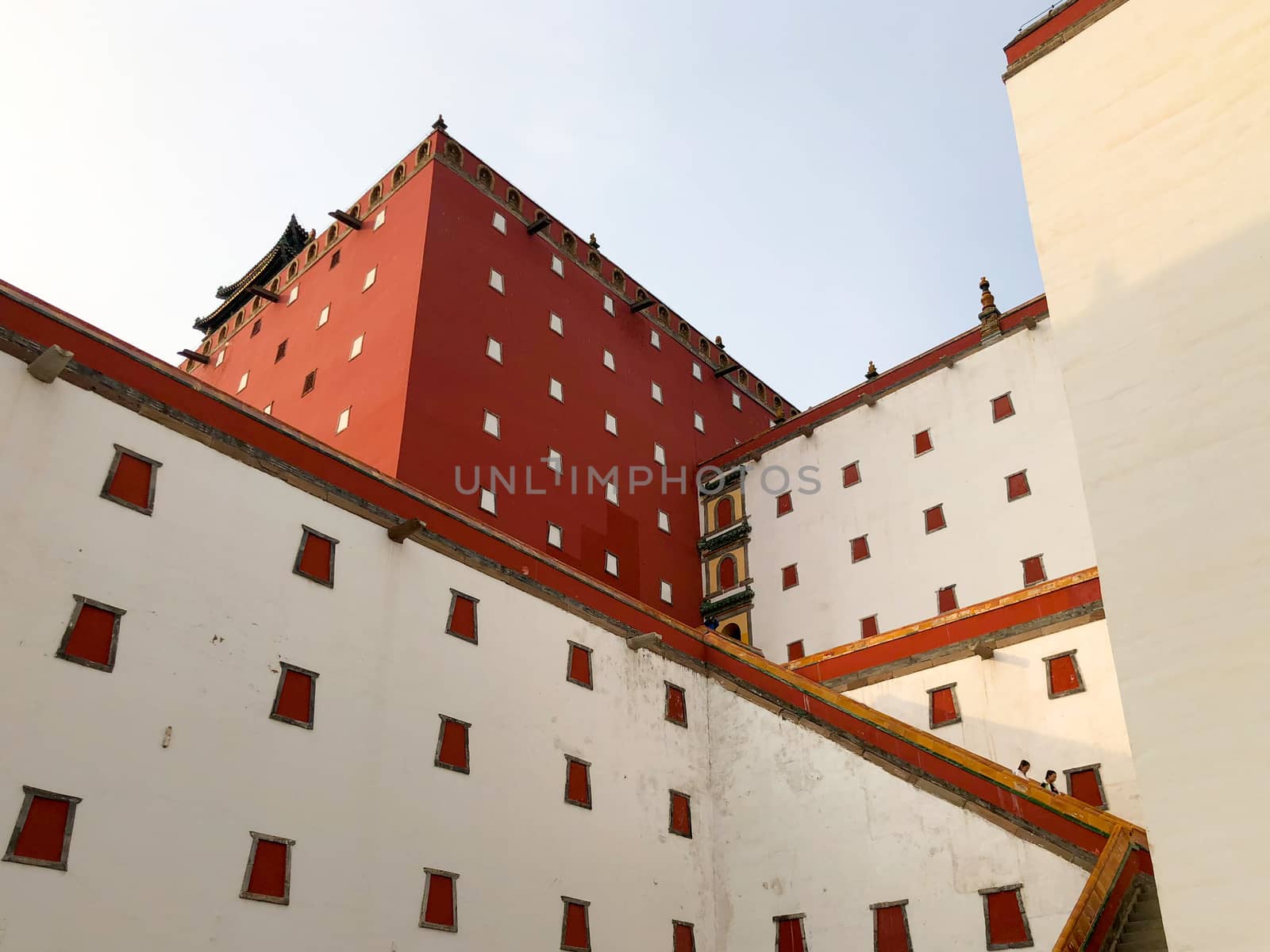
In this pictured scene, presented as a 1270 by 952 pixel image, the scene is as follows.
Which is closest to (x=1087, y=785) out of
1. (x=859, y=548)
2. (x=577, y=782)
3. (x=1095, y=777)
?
(x=1095, y=777)

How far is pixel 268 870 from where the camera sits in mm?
14070

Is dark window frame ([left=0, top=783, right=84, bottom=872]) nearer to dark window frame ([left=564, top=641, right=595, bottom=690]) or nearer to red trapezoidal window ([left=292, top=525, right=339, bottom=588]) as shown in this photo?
red trapezoidal window ([left=292, top=525, right=339, bottom=588])

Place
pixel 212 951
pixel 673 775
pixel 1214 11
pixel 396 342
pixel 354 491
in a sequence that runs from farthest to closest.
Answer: pixel 396 342
pixel 673 775
pixel 354 491
pixel 1214 11
pixel 212 951

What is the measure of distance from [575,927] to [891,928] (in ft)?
16.0

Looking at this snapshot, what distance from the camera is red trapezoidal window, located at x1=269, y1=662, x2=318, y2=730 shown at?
15242mm

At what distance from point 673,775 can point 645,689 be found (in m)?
1.66

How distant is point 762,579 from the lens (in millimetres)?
30609

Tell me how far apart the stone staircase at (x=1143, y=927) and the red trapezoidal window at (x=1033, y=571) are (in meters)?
11.1

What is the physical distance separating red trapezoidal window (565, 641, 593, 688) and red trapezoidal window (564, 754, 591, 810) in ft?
4.77

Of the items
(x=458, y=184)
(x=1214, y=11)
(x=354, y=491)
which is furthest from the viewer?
(x=458, y=184)

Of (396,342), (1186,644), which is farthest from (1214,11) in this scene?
(396,342)

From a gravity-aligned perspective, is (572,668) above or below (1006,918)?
above

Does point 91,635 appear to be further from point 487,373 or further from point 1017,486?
point 1017,486

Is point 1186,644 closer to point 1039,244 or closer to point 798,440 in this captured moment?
point 1039,244
